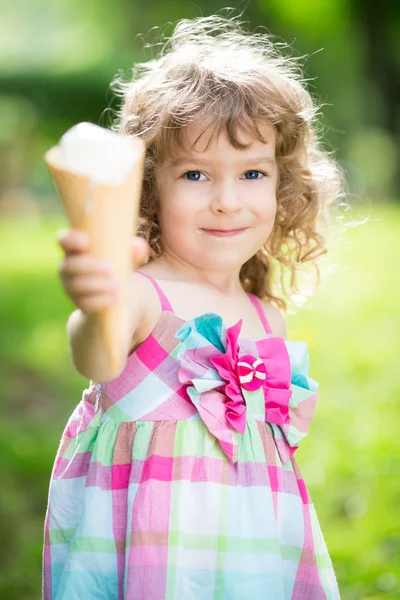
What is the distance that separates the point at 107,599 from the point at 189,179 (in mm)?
978

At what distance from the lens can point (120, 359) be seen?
165cm

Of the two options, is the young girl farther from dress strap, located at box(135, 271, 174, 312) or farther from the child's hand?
the child's hand

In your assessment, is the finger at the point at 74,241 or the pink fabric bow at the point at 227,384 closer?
the finger at the point at 74,241

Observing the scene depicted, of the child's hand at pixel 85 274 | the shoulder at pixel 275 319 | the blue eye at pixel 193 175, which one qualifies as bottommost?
the shoulder at pixel 275 319

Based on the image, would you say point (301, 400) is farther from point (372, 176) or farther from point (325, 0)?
point (372, 176)

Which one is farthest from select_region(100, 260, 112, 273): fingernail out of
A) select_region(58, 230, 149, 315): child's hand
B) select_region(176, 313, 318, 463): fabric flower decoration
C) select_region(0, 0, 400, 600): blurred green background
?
select_region(0, 0, 400, 600): blurred green background

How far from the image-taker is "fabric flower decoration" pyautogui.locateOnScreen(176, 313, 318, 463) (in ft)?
6.91

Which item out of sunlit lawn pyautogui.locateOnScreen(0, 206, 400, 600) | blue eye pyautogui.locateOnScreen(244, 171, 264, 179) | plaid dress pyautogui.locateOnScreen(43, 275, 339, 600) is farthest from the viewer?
sunlit lawn pyautogui.locateOnScreen(0, 206, 400, 600)

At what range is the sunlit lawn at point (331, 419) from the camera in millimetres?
3361

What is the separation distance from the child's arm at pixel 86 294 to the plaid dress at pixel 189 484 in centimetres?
43

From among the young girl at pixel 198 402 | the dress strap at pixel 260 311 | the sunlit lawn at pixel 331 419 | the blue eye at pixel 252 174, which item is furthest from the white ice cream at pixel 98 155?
the sunlit lawn at pixel 331 419

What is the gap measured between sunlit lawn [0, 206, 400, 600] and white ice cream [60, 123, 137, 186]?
1.55m

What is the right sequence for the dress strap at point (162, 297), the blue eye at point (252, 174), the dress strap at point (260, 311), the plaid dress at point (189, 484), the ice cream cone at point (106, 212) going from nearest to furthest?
the ice cream cone at point (106, 212)
the plaid dress at point (189, 484)
the dress strap at point (162, 297)
the blue eye at point (252, 174)
the dress strap at point (260, 311)

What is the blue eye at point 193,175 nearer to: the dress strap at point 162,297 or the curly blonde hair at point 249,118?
the curly blonde hair at point 249,118
